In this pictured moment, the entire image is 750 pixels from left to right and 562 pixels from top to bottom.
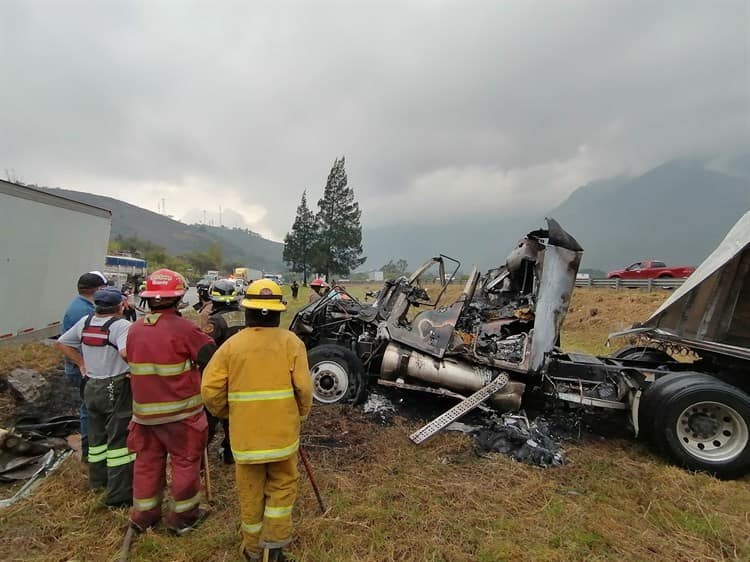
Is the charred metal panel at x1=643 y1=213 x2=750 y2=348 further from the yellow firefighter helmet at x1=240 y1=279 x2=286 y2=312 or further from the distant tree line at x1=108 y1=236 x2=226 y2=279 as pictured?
the distant tree line at x1=108 y1=236 x2=226 y2=279

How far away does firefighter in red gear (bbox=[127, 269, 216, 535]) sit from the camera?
2.42 m

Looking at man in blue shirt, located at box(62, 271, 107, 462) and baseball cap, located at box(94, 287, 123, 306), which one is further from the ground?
baseball cap, located at box(94, 287, 123, 306)

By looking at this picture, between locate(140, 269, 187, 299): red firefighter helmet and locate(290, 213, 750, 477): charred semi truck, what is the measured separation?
7.97ft

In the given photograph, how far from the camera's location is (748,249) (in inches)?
147

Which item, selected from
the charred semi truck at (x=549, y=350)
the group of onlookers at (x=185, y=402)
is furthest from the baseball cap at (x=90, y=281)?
the charred semi truck at (x=549, y=350)

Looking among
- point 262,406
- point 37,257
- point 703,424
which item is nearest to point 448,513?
point 262,406

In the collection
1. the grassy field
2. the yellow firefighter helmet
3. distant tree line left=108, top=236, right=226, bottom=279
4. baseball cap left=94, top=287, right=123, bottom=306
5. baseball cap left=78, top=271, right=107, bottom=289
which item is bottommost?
distant tree line left=108, top=236, right=226, bottom=279

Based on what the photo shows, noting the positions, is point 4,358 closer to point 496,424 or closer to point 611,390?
point 496,424

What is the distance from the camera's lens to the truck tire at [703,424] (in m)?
3.48

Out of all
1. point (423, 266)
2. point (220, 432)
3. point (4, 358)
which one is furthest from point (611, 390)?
point (4, 358)

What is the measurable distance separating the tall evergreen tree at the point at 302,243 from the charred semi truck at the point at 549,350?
46205 millimetres

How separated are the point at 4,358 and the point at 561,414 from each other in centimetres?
739

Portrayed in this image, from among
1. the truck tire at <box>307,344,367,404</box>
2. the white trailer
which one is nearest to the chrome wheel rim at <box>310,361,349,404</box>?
the truck tire at <box>307,344,367,404</box>

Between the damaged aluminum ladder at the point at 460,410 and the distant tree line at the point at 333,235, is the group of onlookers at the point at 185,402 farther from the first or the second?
the distant tree line at the point at 333,235
